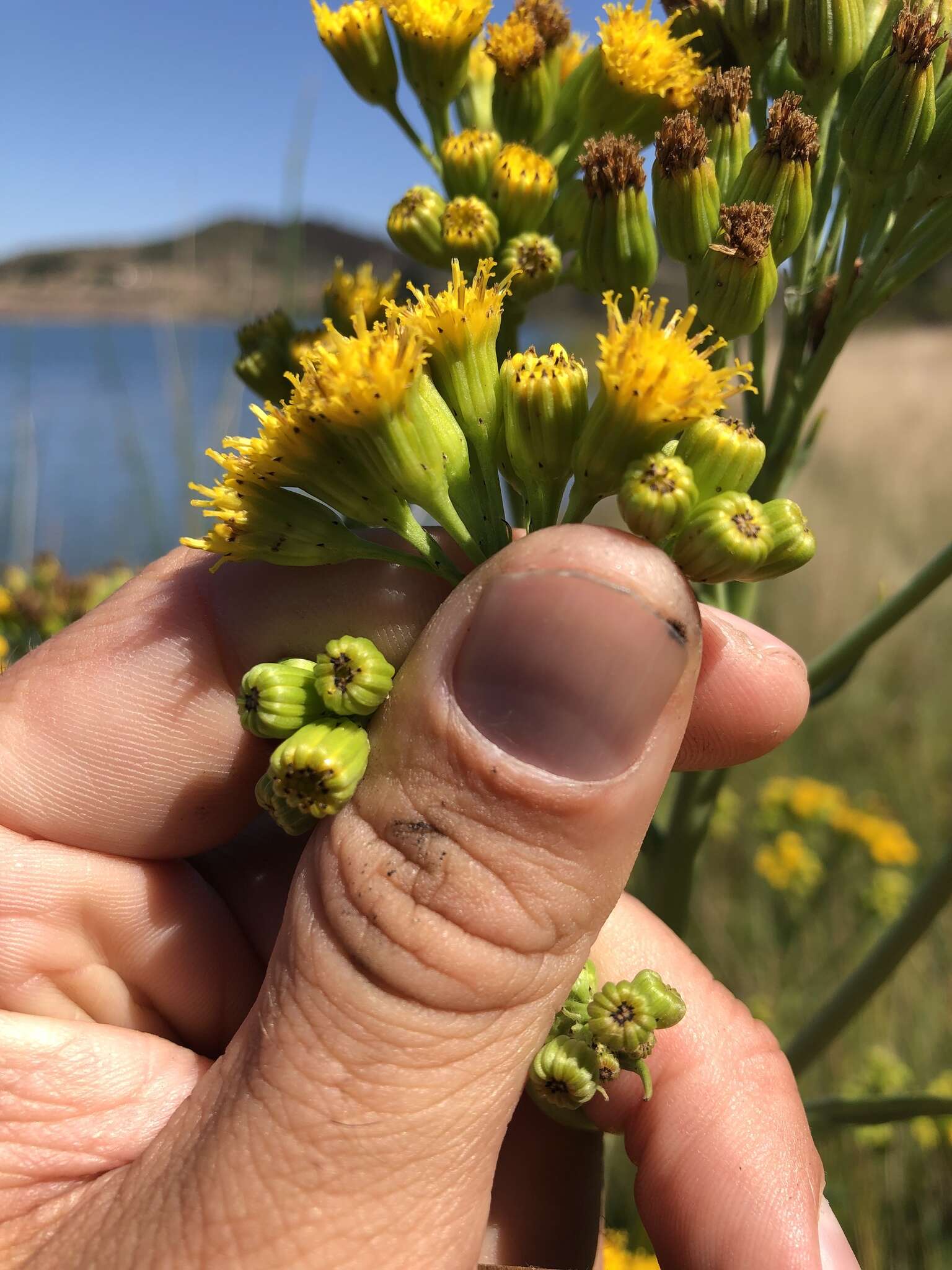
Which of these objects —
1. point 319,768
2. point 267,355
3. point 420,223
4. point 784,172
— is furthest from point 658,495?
point 267,355

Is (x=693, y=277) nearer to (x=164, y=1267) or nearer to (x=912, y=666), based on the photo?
(x=164, y=1267)

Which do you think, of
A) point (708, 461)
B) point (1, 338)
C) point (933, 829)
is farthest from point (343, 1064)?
point (1, 338)

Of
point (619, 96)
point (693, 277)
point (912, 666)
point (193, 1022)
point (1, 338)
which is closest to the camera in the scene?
point (693, 277)

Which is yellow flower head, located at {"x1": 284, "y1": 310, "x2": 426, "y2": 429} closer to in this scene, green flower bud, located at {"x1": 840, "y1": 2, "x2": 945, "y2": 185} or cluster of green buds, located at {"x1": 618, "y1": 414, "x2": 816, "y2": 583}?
cluster of green buds, located at {"x1": 618, "y1": 414, "x2": 816, "y2": 583}

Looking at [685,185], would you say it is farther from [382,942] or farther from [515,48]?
[382,942]

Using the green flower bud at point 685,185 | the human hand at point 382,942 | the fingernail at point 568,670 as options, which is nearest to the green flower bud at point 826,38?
the green flower bud at point 685,185
